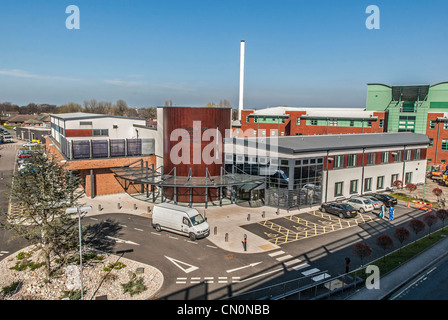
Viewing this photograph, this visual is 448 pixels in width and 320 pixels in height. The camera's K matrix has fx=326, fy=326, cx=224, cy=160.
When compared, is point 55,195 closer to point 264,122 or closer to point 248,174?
point 248,174

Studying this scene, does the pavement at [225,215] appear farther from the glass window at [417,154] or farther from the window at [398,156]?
the glass window at [417,154]

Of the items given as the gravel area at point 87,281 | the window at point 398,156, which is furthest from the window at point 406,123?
the gravel area at point 87,281

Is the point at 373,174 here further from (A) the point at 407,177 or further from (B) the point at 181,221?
(B) the point at 181,221

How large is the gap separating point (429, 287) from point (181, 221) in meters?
16.2

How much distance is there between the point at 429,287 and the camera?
1827cm

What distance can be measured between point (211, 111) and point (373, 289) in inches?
875

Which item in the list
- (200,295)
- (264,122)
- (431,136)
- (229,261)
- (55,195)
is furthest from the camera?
(264,122)

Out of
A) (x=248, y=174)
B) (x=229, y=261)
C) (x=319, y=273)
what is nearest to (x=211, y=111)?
(x=248, y=174)

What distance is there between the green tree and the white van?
7.59 meters

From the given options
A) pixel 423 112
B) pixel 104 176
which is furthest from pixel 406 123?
pixel 104 176

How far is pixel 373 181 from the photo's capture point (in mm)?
39938

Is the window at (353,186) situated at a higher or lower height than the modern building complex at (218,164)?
lower

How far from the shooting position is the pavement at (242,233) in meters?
18.4

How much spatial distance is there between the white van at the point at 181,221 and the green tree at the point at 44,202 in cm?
759
